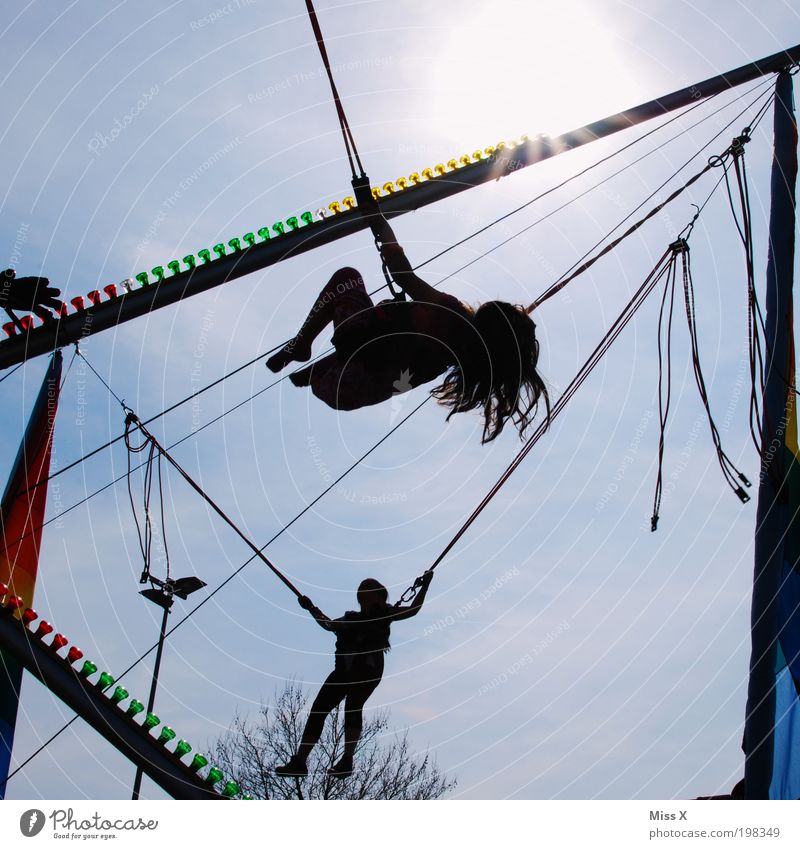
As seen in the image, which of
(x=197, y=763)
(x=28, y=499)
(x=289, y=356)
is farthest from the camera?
(x=28, y=499)

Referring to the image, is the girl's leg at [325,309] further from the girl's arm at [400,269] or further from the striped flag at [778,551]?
the striped flag at [778,551]

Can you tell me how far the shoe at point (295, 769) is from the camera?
7.07 meters

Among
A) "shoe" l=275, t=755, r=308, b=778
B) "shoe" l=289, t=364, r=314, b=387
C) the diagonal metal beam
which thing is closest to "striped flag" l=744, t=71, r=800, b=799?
the diagonal metal beam

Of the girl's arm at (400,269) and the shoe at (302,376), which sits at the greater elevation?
the girl's arm at (400,269)

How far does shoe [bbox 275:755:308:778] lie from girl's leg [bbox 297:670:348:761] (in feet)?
0.14

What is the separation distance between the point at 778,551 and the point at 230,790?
4666 mm

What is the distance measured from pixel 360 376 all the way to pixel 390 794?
1437 centimetres

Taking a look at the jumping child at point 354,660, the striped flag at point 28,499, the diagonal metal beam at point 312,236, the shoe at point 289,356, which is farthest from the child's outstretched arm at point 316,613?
the striped flag at point 28,499

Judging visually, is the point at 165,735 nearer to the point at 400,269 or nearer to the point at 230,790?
the point at 230,790

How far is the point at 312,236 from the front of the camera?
7625 millimetres

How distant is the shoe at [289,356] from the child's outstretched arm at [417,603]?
2073 mm

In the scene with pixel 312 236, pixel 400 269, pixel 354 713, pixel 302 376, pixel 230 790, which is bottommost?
pixel 230 790

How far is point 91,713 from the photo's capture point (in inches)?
265

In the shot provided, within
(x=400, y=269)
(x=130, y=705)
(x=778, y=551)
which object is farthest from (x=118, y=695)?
(x=778, y=551)
